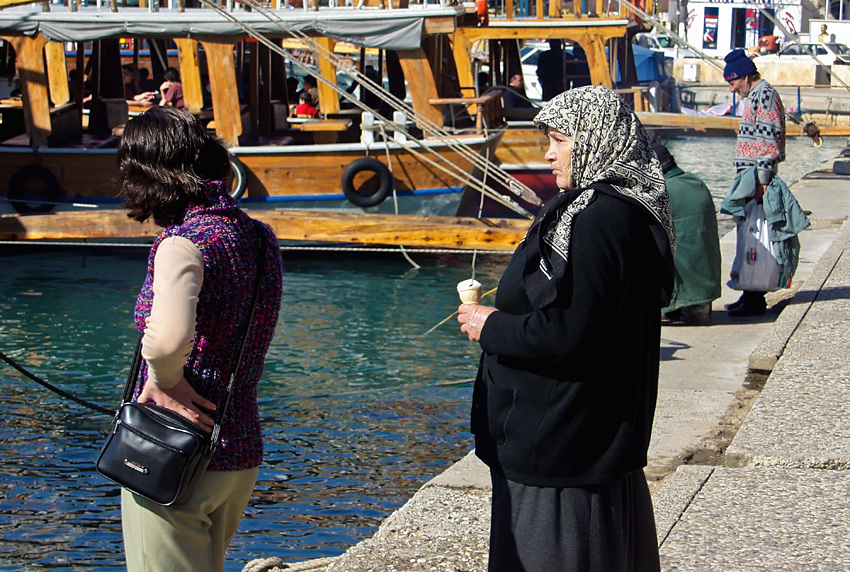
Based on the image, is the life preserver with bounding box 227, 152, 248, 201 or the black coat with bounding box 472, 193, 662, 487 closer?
the black coat with bounding box 472, 193, 662, 487

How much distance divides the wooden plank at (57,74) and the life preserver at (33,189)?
7.04ft

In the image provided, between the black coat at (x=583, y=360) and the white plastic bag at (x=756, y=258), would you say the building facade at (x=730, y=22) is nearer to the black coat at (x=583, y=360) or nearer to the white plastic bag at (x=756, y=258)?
the white plastic bag at (x=756, y=258)

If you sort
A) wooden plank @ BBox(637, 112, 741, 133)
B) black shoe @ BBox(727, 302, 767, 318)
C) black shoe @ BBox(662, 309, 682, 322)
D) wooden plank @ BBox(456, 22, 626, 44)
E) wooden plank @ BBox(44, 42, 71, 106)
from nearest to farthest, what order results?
black shoe @ BBox(662, 309, 682, 322) → black shoe @ BBox(727, 302, 767, 318) → wooden plank @ BBox(44, 42, 71, 106) → wooden plank @ BBox(456, 22, 626, 44) → wooden plank @ BBox(637, 112, 741, 133)

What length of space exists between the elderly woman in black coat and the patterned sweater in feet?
14.4

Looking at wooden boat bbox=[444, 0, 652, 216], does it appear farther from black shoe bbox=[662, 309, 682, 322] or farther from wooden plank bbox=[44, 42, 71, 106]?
black shoe bbox=[662, 309, 682, 322]

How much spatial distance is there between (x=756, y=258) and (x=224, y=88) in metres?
7.51

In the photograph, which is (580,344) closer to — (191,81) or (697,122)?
(191,81)

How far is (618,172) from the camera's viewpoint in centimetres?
230

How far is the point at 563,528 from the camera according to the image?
7.68ft

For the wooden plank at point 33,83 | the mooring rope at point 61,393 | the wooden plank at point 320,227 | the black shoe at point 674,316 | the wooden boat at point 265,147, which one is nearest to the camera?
the mooring rope at point 61,393

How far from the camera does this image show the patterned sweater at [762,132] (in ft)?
21.1

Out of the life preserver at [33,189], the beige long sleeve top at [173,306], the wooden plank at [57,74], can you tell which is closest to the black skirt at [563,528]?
the beige long sleeve top at [173,306]

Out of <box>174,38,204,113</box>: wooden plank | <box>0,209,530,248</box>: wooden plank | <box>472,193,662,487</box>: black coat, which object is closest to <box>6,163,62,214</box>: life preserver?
<box>174,38,204,113</box>: wooden plank

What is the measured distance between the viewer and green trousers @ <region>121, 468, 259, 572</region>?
2.46m
